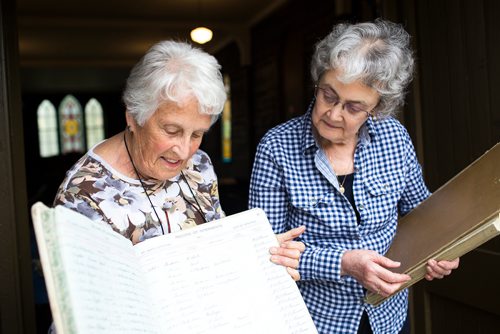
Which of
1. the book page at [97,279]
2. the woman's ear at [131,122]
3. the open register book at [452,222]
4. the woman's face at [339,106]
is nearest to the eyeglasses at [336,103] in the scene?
the woman's face at [339,106]

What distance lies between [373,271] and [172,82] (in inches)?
29.9

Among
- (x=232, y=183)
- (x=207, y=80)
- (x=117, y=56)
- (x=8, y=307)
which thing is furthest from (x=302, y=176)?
(x=117, y=56)

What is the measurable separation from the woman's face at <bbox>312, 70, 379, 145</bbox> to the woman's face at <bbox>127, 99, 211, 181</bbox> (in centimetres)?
44

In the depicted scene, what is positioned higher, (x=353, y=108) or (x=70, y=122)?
(x=70, y=122)

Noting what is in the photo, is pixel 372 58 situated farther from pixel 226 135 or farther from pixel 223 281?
pixel 226 135

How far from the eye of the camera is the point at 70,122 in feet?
71.6

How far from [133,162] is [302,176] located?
22.6 inches

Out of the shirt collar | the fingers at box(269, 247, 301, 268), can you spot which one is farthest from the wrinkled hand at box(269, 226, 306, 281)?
the shirt collar

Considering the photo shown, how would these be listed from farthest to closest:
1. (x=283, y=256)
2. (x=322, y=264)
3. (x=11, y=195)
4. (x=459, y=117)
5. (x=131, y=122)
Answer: (x=459, y=117) → (x=11, y=195) → (x=322, y=264) → (x=131, y=122) → (x=283, y=256)

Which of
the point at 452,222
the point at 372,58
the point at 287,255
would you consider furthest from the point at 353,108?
the point at 287,255

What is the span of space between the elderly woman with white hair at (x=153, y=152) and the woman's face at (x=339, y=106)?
41 cm

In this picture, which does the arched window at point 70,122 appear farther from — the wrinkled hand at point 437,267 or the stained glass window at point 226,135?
the wrinkled hand at point 437,267

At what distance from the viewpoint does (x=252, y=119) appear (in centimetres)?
1001

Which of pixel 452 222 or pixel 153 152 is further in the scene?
pixel 452 222
